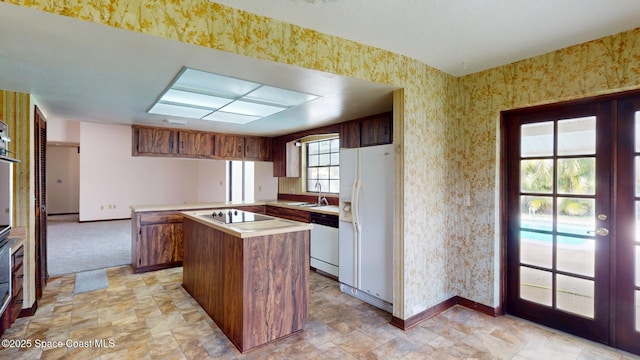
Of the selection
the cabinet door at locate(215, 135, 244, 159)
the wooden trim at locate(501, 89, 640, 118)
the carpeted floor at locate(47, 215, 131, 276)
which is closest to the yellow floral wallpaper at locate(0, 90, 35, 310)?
the carpeted floor at locate(47, 215, 131, 276)

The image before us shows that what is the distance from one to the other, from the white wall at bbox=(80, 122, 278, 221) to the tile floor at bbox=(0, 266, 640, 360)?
19.2 ft

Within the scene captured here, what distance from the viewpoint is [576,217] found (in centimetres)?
268

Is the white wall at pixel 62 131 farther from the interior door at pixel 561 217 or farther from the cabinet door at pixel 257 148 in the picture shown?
the interior door at pixel 561 217

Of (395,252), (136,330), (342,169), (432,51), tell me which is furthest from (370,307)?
(432,51)

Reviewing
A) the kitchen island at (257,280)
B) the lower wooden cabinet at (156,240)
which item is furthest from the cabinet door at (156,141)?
the kitchen island at (257,280)

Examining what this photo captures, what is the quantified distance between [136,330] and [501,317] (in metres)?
3.42

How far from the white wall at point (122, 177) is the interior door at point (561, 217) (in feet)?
25.2

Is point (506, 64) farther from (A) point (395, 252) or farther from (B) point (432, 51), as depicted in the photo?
(A) point (395, 252)

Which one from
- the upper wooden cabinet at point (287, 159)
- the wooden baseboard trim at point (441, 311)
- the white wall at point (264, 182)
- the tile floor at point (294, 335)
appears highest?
the upper wooden cabinet at point (287, 159)

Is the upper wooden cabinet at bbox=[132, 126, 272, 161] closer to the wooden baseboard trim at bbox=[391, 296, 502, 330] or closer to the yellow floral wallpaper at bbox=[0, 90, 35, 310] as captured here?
the yellow floral wallpaper at bbox=[0, 90, 35, 310]

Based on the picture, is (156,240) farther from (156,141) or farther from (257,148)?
(257,148)

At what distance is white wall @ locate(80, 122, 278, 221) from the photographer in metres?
8.20

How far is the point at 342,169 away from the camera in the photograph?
11.9ft

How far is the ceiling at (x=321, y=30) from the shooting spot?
73.1 inches
